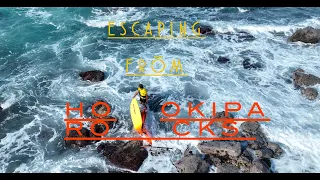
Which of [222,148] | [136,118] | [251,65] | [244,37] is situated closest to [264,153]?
[222,148]

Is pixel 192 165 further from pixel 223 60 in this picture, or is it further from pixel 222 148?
pixel 223 60

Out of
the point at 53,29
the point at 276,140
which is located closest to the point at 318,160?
the point at 276,140

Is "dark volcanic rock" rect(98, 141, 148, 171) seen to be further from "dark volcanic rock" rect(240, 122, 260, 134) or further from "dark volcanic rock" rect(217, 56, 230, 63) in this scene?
"dark volcanic rock" rect(217, 56, 230, 63)

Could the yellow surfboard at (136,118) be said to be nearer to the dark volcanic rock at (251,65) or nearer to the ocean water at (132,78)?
the ocean water at (132,78)

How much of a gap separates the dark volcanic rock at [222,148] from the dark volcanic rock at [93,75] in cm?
744

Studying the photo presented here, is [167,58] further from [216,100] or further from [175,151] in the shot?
[175,151]

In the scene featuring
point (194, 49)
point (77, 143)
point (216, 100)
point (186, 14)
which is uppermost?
point (186, 14)

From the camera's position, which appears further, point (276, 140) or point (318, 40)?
point (318, 40)

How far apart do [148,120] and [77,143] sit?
3437 mm

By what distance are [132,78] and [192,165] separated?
7.54m

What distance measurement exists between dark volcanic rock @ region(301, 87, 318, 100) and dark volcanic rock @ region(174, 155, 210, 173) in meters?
7.27

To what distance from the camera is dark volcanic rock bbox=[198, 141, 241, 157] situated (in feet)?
41.1

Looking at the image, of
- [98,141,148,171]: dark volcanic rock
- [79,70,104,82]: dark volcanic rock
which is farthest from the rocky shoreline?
[79,70,104,82]: dark volcanic rock

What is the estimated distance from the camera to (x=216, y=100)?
15953mm
